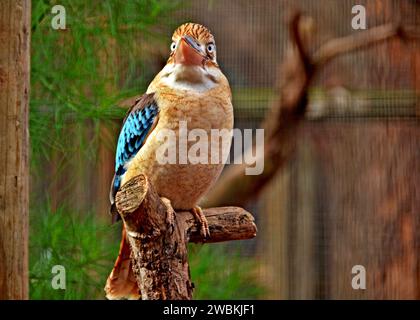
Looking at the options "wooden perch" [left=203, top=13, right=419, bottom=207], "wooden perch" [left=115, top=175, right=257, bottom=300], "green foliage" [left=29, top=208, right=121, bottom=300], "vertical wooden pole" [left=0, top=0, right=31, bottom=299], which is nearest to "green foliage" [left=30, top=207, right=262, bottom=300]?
"green foliage" [left=29, top=208, right=121, bottom=300]

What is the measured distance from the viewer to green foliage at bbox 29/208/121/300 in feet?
5.05

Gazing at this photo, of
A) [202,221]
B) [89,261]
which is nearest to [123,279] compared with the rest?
[202,221]

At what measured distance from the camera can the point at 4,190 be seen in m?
1.20

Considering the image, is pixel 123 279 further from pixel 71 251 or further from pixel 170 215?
pixel 71 251

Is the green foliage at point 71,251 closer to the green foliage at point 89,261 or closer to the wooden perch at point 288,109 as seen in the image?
the green foliage at point 89,261

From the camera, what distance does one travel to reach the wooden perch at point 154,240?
39.9 inches

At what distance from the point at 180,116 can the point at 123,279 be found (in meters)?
0.24

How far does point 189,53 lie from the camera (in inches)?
44.0

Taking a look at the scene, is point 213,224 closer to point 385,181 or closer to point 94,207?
point 94,207

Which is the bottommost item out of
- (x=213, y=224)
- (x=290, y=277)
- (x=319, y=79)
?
(x=290, y=277)

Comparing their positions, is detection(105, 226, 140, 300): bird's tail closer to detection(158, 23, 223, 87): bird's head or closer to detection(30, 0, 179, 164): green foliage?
detection(158, 23, 223, 87): bird's head

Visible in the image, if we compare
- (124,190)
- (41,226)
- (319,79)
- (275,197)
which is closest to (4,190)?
(124,190)

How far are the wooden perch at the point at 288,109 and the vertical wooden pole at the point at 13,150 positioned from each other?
17.9 inches

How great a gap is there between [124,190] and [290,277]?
67 cm
